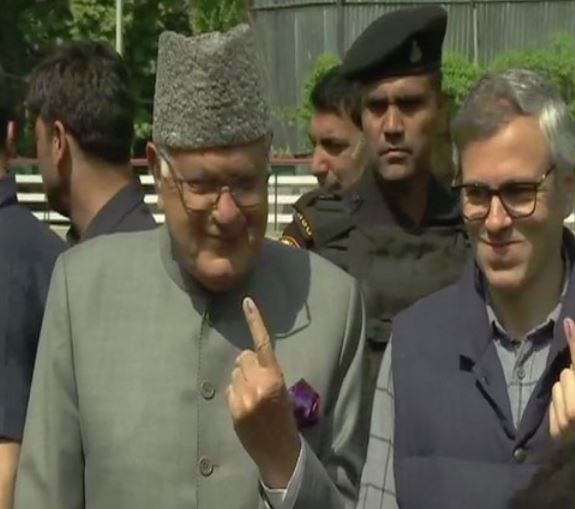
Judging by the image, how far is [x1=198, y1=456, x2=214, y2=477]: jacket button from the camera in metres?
3.25

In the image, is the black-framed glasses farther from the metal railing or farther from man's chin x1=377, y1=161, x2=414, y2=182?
the metal railing

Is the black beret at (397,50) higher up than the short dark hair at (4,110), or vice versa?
the black beret at (397,50)

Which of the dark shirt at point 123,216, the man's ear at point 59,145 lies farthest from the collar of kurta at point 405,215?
the man's ear at point 59,145

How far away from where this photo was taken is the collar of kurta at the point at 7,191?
431 centimetres

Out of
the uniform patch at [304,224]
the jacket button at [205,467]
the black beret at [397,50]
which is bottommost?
the jacket button at [205,467]

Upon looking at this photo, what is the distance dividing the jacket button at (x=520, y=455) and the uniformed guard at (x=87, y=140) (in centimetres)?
163

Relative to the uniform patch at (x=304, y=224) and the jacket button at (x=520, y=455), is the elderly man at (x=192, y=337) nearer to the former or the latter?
the jacket button at (x=520, y=455)

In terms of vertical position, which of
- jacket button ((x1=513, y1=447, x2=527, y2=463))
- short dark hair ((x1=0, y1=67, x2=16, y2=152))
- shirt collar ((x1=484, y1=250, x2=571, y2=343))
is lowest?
jacket button ((x1=513, y1=447, x2=527, y2=463))

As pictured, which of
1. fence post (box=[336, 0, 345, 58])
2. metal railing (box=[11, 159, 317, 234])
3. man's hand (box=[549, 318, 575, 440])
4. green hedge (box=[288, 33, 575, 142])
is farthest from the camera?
fence post (box=[336, 0, 345, 58])

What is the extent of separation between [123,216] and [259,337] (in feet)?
5.00

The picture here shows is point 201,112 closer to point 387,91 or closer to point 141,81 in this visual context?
point 387,91

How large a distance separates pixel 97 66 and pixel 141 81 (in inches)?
1126

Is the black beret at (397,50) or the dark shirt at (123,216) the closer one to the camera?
→ the dark shirt at (123,216)

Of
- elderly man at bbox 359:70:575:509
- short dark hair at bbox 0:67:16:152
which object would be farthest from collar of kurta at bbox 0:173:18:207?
elderly man at bbox 359:70:575:509
